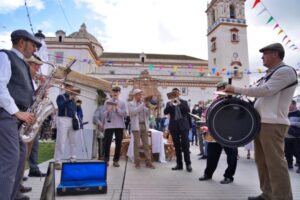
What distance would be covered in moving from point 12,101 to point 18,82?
0.96ft

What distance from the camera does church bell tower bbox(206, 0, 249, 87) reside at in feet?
135

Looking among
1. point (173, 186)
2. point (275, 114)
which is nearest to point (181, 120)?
point (173, 186)

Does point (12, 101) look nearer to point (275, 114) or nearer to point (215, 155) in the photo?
point (275, 114)

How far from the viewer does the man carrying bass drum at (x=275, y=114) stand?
303 cm

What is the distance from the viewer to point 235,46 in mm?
42156

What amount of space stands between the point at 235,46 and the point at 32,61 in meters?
42.6

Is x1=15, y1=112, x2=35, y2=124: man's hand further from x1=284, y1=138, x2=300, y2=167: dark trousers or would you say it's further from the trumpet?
x1=284, y1=138, x2=300, y2=167: dark trousers

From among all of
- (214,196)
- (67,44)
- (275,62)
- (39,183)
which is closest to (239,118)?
(275,62)

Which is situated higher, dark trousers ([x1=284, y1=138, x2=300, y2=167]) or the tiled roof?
the tiled roof

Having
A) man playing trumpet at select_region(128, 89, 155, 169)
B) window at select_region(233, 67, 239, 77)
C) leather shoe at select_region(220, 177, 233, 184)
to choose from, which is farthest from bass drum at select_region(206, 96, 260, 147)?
window at select_region(233, 67, 239, 77)

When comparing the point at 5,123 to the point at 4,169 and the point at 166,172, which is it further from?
the point at 166,172

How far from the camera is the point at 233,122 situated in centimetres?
321

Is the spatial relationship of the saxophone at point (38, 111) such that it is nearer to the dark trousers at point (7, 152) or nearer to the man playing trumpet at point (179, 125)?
the dark trousers at point (7, 152)

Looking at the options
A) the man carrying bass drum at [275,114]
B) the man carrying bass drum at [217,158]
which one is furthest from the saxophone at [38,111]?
the man carrying bass drum at [217,158]
